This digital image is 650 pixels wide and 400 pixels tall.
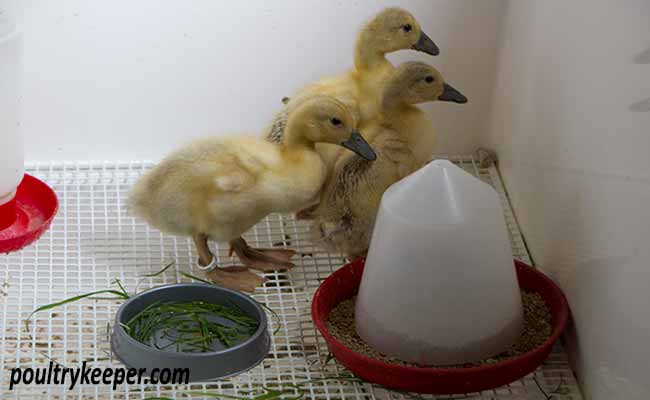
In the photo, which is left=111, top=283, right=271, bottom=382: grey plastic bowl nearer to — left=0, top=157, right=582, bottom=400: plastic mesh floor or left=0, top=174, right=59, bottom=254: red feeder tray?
left=0, top=157, right=582, bottom=400: plastic mesh floor

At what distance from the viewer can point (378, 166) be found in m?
1.40

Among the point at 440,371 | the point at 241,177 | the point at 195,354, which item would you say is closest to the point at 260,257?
the point at 241,177

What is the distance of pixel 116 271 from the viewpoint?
4.76ft

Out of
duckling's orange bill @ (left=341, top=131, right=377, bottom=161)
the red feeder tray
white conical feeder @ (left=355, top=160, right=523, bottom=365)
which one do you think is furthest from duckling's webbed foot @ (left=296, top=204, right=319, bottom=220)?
→ the red feeder tray

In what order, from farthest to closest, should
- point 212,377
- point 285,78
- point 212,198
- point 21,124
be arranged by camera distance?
1. point 285,78
2. point 21,124
3. point 212,198
4. point 212,377

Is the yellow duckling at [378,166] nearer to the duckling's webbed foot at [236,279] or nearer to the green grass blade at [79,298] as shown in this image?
the duckling's webbed foot at [236,279]

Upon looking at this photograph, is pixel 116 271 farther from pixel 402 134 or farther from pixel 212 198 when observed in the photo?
pixel 402 134

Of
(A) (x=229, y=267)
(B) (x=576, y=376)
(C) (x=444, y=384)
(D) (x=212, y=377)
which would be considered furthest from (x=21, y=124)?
(B) (x=576, y=376)

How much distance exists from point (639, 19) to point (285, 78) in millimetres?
726

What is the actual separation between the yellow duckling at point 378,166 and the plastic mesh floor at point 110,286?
0.26ft

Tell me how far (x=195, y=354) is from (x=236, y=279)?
222 mm

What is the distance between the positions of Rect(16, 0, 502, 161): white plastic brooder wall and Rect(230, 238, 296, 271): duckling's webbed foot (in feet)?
1.08

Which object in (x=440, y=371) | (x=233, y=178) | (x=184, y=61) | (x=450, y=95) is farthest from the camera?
(x=184, y=61)

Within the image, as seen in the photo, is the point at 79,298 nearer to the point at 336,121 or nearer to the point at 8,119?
the point at 8,119
